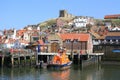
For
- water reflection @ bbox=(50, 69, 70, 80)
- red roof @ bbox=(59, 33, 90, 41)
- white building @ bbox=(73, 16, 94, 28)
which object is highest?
white building @ bbox=(73, 16, 94, 28)

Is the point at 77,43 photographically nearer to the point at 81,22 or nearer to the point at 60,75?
the point at 60,75

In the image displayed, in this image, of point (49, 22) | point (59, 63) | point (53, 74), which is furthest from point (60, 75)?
point (49, 22)

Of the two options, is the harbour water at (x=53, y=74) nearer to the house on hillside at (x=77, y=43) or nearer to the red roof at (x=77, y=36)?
the house on hillside at (x=77, y=43)

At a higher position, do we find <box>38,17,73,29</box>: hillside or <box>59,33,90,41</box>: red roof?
<box>38,17,73,29</box>: hillside

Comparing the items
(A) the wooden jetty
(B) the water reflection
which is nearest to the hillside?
(A) the wooden jetty

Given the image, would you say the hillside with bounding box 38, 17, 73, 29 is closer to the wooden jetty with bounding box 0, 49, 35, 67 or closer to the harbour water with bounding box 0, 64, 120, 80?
the wooden jetty with bounding box 0, 49, 35, 67

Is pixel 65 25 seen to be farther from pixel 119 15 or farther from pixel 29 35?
pixel 29 35

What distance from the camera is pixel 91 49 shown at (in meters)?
91.2

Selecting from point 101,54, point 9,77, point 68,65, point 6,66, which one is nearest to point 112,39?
point 101,54

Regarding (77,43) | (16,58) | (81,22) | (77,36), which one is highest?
(81,22)

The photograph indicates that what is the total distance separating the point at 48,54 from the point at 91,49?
19.0 m

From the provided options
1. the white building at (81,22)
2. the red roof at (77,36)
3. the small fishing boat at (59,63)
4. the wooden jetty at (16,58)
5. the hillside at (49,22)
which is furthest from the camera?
the hillside at (49,22)

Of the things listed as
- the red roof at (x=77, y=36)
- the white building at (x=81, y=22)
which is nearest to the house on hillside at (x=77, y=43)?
the red roof at (x=77, y=36)

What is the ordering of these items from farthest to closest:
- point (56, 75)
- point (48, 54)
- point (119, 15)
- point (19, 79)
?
point (119, 15)
point (48, 54)
point (56, 75)
point (19, 79)
